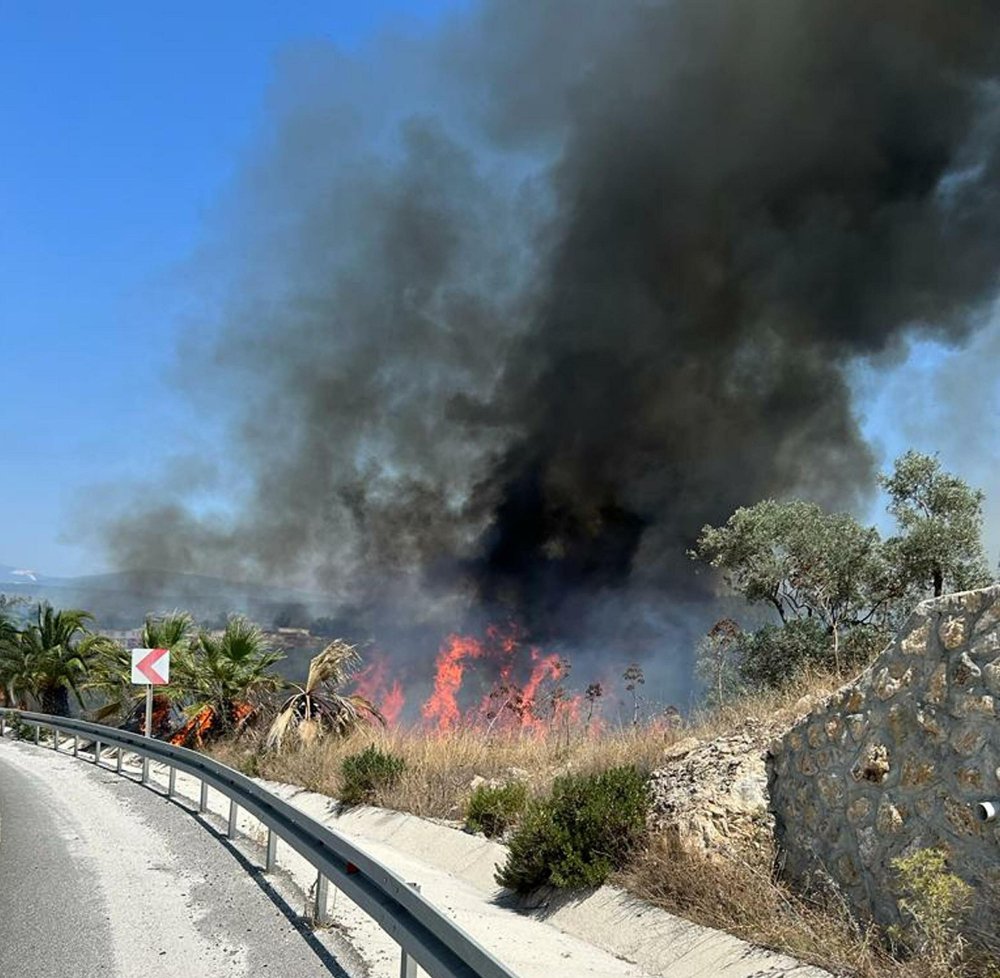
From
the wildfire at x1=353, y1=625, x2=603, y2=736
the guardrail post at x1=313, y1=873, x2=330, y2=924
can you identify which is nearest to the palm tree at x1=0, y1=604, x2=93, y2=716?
the wildfire at x1=353, y1=625, x2=603, y2=736

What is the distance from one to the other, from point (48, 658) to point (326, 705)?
57.0ft

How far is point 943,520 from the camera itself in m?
19.6

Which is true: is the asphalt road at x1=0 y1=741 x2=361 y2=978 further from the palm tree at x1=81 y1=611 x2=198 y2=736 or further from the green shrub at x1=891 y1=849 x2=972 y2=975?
the palm tree at x1=81 y1=611 x2=198 y2=736

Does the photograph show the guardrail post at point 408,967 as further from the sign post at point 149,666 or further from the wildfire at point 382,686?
the wildfire at point 382,686

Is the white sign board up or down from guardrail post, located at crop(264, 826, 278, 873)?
up

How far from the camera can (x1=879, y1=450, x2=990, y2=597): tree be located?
19250 millimetres

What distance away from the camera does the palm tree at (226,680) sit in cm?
1975

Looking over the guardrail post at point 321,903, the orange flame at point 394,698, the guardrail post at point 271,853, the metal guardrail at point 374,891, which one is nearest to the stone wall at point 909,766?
the metal guardrail at point 374,891

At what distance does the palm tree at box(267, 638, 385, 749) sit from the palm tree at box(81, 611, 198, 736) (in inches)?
168

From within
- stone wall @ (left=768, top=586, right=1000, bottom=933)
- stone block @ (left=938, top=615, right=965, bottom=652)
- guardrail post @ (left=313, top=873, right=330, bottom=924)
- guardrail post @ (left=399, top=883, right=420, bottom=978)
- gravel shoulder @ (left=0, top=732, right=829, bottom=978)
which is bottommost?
gravel shoulder @ (left=0, top=732, right=829, bottom=978)

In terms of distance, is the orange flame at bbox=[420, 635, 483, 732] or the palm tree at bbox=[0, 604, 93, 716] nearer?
the palm tree at bbox=[0, 604, 93, 716]

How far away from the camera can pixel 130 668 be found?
80.3 ft

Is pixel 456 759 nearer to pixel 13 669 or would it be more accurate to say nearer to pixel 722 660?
pixel 722 660

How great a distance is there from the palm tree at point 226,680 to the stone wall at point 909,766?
50.9ft
